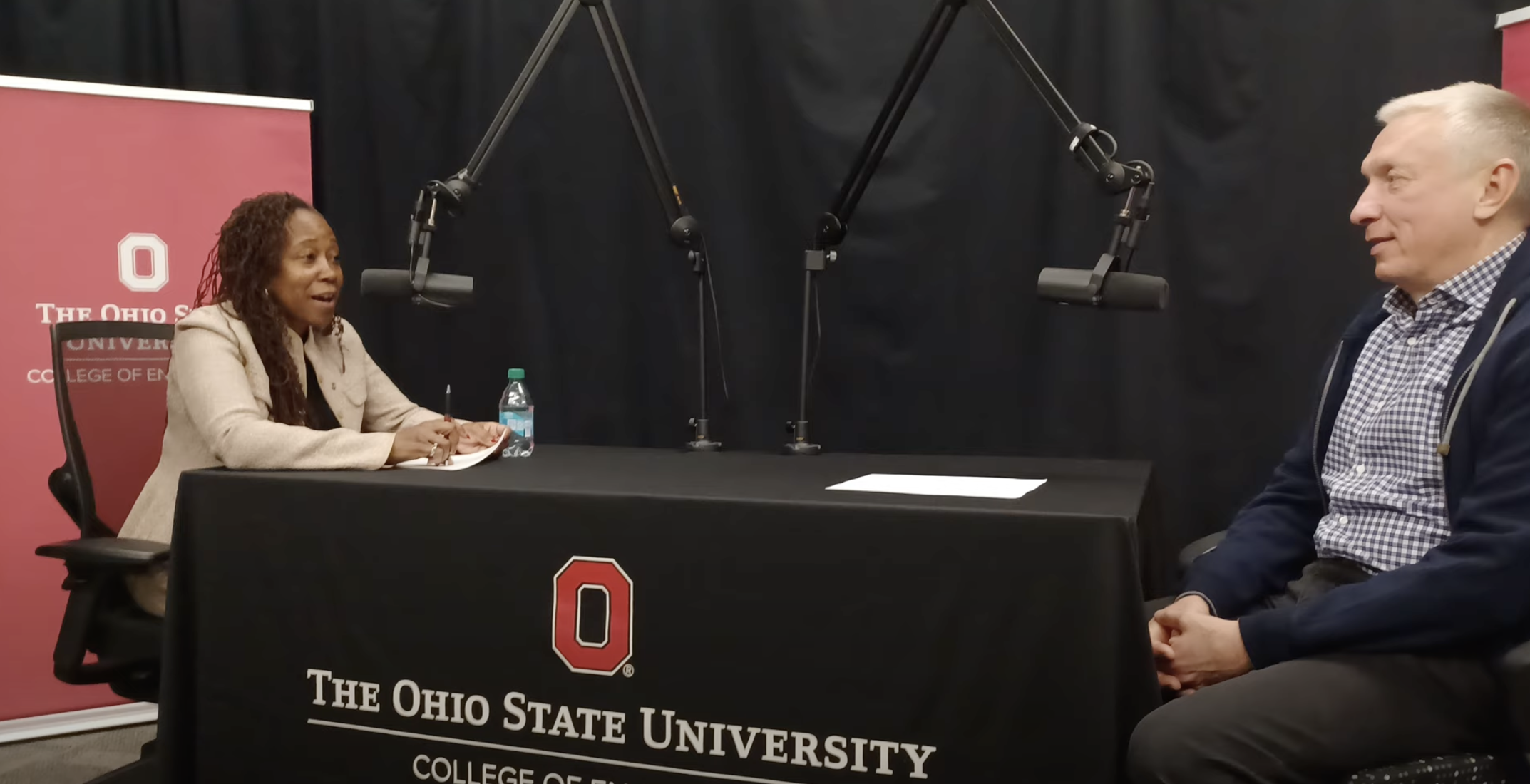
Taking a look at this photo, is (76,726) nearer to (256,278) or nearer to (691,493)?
(256,278)

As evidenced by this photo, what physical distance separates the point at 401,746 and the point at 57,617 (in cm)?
157

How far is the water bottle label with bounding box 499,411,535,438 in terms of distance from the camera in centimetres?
242

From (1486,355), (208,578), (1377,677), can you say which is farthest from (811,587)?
(208,578)

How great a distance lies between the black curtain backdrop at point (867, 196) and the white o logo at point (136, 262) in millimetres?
278

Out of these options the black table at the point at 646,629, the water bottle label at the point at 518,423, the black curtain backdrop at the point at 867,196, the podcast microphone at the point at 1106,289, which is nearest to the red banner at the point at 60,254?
the black curtain backdrop at the point at 867,196

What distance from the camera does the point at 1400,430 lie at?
154 cm

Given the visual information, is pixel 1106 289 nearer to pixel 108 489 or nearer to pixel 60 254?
pixel 108 489

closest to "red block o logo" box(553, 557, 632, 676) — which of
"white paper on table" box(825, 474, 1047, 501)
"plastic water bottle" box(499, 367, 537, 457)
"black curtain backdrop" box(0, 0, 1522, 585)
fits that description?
"white paper on table" box(825, 474, 1047, 501)

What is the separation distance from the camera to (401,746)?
5.76 ft

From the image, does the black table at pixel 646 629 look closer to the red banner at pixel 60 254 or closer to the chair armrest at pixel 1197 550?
the chair armrest at pixel 1197 550

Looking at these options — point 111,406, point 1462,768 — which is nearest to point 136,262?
point 111,406

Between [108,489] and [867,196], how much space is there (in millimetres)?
1712

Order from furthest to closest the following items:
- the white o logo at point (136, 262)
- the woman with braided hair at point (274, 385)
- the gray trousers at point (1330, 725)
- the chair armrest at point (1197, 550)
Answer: the white o logo at point (136, 262), the woman with braided hair at point (274, 385), the chair armrest at point (1197, 550), the gray trousers at point (1330, 725)

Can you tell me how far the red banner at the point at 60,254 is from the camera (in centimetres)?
272
